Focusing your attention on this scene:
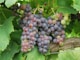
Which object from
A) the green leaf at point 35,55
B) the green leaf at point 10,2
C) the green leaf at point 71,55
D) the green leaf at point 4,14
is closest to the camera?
the green leaf at point 71,55

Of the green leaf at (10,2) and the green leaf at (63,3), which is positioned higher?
the green leaf at (10,2)

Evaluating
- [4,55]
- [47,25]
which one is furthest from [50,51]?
[4,55]

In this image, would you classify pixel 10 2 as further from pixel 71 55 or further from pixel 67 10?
pixel 71 55

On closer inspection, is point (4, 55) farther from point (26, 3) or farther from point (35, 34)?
point (26, 3)

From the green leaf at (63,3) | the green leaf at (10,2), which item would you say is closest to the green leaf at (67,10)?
the green leaf at (63,3)

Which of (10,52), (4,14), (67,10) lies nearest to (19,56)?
(10,52)

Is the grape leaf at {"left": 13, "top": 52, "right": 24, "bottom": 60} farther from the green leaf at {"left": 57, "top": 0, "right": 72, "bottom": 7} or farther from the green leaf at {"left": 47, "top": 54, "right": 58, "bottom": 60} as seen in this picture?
the green leaf at {"left": 57, "top": 0, "right": 72, "bottom": 7}

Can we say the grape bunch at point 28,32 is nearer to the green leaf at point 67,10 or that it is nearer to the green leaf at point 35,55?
the green leaf at point 35,55
